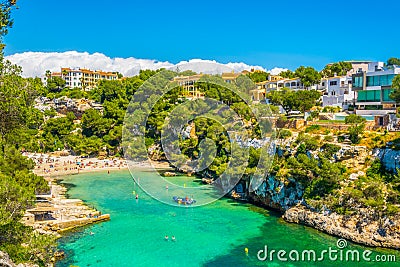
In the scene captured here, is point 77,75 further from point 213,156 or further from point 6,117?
point 6,117

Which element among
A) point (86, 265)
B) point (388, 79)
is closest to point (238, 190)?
point (86, 265)

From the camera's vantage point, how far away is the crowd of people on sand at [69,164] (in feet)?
135

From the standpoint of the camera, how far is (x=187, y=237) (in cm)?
2170

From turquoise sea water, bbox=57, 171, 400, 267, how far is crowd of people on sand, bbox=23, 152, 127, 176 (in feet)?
45.3

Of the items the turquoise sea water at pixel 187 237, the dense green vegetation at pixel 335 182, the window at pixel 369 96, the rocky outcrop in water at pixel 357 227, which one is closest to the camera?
the turquoise sea water at pixel 187 237

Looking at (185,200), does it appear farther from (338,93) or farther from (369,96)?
(338,93)

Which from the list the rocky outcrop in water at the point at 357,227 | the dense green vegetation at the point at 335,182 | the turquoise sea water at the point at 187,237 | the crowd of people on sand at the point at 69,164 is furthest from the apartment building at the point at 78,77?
the rocky outcrop in water at the point at 357,227

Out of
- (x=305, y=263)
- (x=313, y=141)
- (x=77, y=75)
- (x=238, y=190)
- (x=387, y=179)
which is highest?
(x=77, y=75)

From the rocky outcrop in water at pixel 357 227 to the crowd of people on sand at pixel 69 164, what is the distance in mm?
27290

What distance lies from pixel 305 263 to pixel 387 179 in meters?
8.17

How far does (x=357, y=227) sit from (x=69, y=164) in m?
35.2

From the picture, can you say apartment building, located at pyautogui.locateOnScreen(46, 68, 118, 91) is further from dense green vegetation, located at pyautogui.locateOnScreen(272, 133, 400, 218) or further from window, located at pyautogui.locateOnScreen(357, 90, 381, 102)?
dense green vegetation, located at pyautogui.locateOnScreen(272, 133, 400, 218)

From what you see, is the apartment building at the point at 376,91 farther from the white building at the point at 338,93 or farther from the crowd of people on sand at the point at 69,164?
the crowd of people on sand at the point at 69,164

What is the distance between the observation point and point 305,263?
18.2m
